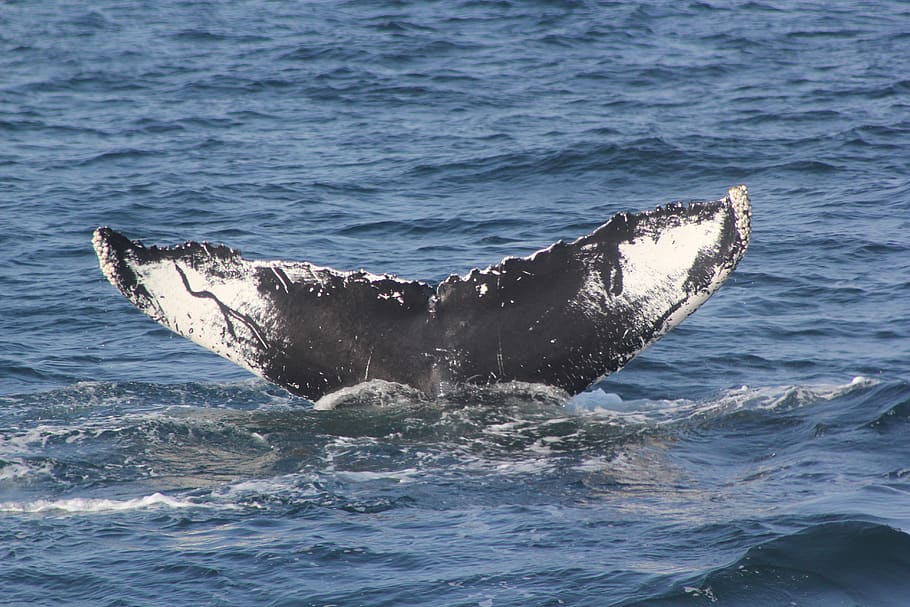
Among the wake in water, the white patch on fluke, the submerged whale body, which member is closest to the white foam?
the wake in water

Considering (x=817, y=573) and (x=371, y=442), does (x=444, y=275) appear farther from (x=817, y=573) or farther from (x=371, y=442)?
(x=817, y=573)

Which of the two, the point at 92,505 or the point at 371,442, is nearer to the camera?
the point at 92,505

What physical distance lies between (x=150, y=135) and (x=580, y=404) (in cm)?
1253

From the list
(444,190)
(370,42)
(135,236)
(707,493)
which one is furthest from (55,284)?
(370,42)

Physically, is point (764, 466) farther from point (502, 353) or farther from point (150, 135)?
point (150, 135)

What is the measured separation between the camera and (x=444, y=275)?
44.1ft

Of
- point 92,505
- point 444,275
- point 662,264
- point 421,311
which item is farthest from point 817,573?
point 444,275

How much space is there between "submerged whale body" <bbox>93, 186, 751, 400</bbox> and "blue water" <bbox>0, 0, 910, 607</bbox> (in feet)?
1.13

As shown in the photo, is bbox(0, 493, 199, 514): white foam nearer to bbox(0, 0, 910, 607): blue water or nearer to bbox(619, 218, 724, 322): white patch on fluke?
bbox(0, 0, 910, 607): blue water

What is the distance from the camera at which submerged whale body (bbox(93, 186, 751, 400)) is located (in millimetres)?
7672

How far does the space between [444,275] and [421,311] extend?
555 cm

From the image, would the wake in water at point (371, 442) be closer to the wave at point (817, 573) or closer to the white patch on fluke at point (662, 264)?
the white patch on fluke at point (662, 264)

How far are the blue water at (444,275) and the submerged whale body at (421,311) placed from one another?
1.13ft

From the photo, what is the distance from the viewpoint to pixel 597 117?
66.6ft
